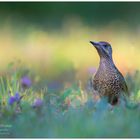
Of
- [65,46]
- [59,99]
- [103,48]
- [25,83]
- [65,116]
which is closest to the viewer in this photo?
[65,116]

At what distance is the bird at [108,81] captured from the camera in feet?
24.3

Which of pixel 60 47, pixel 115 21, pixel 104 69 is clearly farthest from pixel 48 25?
pixel 104 69

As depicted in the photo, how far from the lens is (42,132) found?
6117 mm

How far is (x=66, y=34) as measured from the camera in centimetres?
1273

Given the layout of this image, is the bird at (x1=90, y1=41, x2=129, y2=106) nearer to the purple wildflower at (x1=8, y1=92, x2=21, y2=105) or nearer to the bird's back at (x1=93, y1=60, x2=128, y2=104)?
the bird's back at (x1=93, y1=60, x2=128, y2=104)

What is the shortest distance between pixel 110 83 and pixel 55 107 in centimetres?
85

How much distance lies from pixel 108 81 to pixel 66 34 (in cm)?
533

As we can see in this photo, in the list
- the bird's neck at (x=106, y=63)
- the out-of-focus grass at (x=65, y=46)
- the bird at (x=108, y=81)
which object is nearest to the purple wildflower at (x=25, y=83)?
the bird at (x=108, y=81)

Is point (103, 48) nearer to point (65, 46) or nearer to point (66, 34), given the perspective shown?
point (65, 46)

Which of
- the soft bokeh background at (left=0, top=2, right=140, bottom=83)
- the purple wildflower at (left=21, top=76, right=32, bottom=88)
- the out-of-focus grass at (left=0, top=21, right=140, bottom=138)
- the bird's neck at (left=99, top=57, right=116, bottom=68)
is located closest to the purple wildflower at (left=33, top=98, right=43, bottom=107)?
the out-of-focus grass at (left=0, top=21, right=140, bottom=138)

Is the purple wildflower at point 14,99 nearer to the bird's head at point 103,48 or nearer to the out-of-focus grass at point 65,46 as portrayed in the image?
the bird's head at point 103,48

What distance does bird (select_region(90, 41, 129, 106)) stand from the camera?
741 cm

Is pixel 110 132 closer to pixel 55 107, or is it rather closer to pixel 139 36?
pixel 55 107

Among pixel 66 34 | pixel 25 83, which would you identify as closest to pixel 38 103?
pixel 25 83
